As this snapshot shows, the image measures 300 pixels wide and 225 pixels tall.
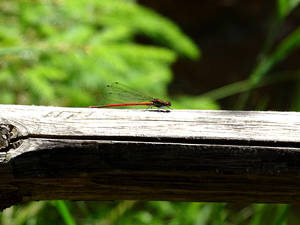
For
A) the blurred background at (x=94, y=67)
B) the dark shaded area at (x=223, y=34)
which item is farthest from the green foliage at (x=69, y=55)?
the dark shaded area at (x=223, y=34)

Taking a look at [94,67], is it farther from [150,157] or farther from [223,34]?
[223,34]

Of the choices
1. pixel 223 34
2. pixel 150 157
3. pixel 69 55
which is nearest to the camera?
pixel 150 157

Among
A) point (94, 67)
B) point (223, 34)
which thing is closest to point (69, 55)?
point (94, 67)

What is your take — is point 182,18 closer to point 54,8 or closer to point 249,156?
point 54,8

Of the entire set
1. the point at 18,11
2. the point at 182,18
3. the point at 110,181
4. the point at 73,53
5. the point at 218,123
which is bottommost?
the point at 110,181

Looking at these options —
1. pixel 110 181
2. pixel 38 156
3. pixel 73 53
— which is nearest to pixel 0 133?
pixel 38 156
